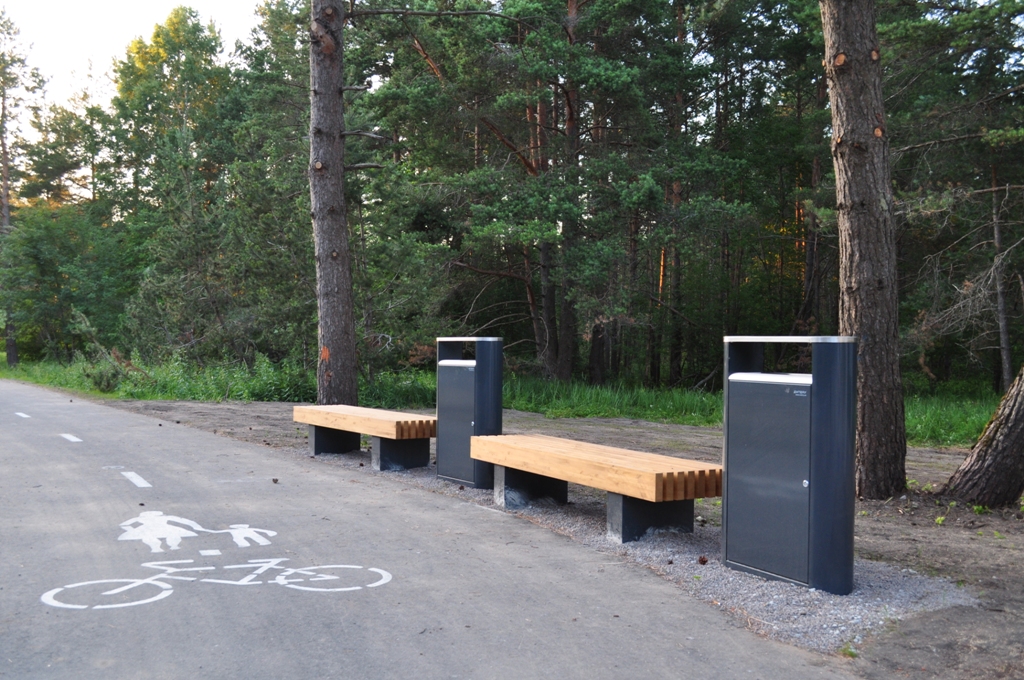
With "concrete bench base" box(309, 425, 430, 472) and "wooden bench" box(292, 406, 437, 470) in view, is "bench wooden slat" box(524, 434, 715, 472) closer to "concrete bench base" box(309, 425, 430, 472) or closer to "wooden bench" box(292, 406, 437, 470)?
"wooden bench" box(292, 406, 437, 470)

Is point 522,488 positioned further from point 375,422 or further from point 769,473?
point 769,473

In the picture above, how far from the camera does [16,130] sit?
51.3 m

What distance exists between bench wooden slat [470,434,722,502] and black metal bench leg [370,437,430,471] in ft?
7.29

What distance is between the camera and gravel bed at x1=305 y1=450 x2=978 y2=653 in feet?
14.5

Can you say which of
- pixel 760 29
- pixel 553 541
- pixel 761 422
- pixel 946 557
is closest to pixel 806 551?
pixel 761 422

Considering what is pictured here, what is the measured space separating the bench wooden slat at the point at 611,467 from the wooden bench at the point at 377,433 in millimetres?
1601

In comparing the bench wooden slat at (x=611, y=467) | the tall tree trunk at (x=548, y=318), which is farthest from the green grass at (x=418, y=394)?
the bench wooden slat at (x=611, y=467)

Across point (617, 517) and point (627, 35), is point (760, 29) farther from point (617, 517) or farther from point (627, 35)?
point (617, 517)

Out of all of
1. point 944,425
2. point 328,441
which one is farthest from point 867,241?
point 944,425

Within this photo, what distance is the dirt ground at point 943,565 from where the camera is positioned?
4.00m

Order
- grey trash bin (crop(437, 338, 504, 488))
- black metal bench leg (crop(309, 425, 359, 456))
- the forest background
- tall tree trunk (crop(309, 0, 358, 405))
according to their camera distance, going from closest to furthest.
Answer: grey trash bin (crop(437, 338, 504, 488))
black metal bench leg (crop(309, 425, 359, 456))
tall tree trunk (crop(309, 0, 358, 405))
the forest background

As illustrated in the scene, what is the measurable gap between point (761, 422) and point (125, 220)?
49.3 meters

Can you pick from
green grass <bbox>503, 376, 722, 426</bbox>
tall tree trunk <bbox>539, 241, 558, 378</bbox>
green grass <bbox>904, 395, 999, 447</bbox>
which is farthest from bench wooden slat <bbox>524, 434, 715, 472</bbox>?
tall tree trunk <bbox>539, 241, 558, 378</bbox>

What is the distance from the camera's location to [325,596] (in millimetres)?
4902
